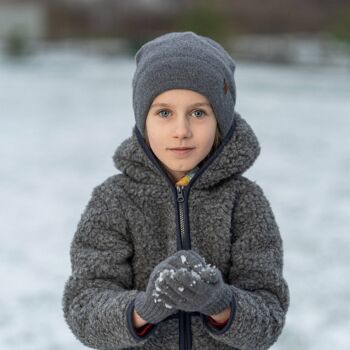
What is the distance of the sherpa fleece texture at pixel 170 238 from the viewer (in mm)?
1678

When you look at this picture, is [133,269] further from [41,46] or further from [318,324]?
[41,46]

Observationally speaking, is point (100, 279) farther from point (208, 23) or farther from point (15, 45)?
point (15, 45)

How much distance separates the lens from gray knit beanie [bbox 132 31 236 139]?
161 centimetres

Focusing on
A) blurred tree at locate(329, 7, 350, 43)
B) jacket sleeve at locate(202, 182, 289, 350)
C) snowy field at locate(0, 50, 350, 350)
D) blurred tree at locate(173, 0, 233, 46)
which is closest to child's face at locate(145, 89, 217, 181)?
jacket sleeve at locate(202, 182, 289, 350)

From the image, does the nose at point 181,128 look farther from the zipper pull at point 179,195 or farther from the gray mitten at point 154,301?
the gray mitten at point 154,301

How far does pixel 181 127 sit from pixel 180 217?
0.69 feet

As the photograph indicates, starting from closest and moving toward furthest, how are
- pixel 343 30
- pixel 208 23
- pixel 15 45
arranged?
pixel 343 30, pixel 208 23, pixel 15 45

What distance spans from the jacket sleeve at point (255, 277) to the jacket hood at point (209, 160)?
0.08m

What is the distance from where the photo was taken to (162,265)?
1.47m

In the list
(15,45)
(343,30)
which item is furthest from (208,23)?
(15,45)

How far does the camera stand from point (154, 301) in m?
1.48

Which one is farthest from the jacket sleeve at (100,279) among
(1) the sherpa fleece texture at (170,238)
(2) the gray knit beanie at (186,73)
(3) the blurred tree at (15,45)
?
(3) the blurred tree at (15,45)

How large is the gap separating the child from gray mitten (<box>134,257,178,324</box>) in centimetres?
4

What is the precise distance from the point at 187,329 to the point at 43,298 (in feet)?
8.52
